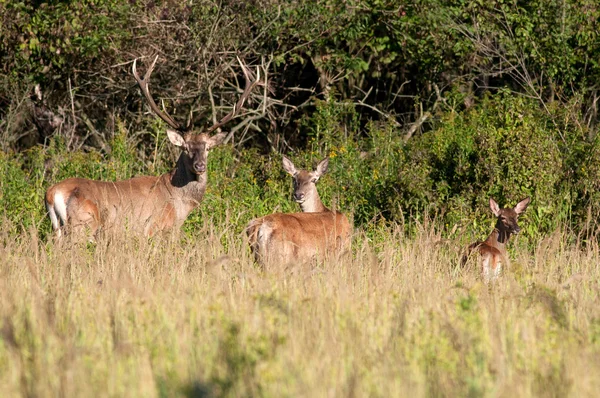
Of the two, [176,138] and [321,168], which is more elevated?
[176,138]

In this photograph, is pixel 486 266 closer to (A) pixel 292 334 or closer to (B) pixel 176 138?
(A) pixel 292 334

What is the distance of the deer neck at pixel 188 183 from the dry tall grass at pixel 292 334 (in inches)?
125

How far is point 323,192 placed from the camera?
9680mm

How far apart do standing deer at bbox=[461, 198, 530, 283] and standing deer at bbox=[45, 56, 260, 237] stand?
7.42 feet

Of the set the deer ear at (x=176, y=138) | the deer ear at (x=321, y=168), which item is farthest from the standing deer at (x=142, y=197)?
the deer ear at (x=321, y=168)

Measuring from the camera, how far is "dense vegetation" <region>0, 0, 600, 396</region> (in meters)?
3.83

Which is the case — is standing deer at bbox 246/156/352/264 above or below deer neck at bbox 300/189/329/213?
above

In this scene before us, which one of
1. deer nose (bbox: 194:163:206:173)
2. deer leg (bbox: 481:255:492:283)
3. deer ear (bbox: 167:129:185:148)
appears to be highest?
deer ear (bbox: 167:129:185:148)

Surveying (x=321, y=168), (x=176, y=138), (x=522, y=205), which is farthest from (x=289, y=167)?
(x=522, y=205)

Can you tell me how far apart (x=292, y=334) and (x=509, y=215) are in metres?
4.06

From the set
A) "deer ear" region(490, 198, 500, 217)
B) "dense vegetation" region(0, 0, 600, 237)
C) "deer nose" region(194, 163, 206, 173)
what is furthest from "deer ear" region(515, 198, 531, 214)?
"deer nose" region(194, 163, 206, 173)

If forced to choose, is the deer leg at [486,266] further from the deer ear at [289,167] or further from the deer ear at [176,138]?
the deer ear at [176,138]

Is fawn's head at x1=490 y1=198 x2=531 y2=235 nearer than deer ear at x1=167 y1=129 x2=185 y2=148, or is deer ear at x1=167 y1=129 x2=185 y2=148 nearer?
fawn's head at x1=490 y1=198 x2=531 y2=235

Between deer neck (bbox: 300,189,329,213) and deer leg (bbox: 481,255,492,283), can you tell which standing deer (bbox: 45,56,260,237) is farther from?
deer leg (bbox: 481,255,492,283)
